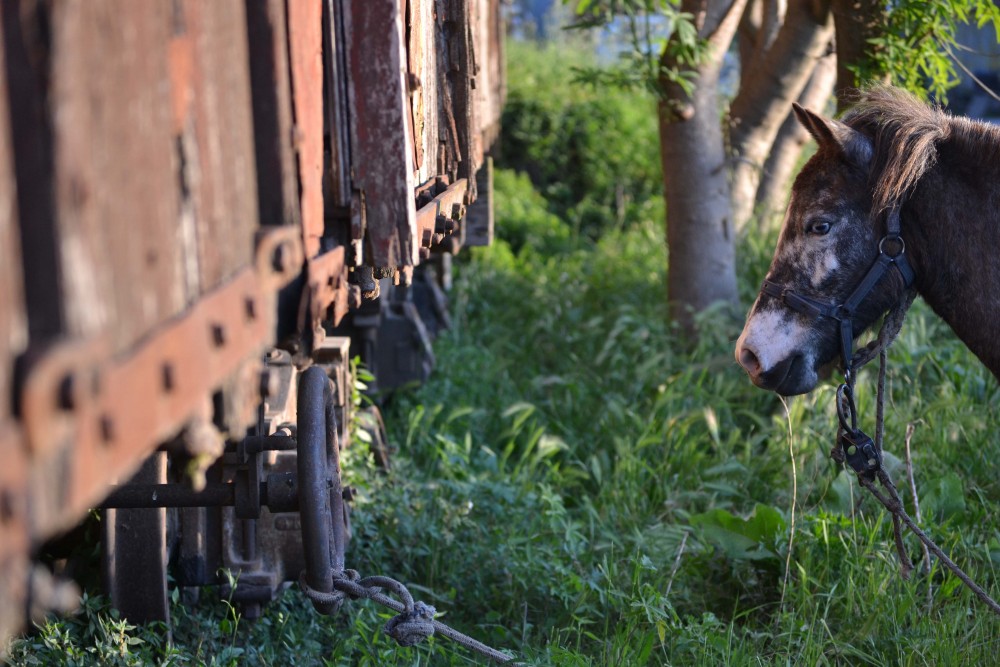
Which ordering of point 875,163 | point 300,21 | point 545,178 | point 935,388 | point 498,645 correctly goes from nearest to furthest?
point 300,21, point 875,163, point 498,645, point 935,388, point 545,178

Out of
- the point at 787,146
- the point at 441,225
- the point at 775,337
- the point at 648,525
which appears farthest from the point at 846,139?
the point at 787,146

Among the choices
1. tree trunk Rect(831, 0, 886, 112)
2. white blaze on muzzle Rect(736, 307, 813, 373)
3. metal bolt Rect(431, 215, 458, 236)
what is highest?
tree trunk Rect(831, 0, 886, 112)

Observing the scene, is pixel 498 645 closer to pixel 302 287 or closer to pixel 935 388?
pixel 302 287

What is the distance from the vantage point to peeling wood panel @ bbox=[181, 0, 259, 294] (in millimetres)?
1419

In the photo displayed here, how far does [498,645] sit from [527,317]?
14.8 feet

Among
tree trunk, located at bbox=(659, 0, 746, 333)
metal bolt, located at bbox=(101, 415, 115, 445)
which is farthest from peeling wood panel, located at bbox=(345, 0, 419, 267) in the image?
tree trunk, located at bbox=(659, 0, 746, 333)

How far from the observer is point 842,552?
3971 millimetres

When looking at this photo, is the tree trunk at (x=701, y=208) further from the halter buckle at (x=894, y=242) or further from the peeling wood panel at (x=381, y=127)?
the peeling wood panel at (x=381, y=127)

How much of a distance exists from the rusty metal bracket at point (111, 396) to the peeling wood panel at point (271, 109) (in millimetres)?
293

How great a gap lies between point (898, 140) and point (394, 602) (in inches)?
75.9

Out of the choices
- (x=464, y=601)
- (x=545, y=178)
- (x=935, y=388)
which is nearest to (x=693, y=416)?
(x=935, y=388)

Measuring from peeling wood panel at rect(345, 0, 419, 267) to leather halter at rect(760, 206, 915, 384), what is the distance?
4.84 feet

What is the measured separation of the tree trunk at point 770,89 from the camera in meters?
6.98

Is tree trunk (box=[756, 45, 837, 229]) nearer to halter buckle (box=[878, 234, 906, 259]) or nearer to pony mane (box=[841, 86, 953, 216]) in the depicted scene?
pony mane (box=[841, 86, 953, 216])
